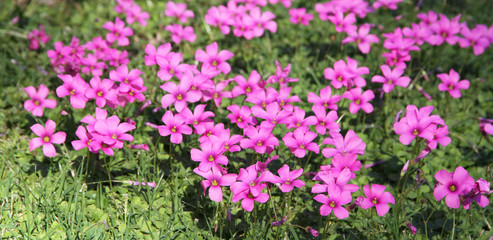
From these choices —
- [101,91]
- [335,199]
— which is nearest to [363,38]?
[335,199]

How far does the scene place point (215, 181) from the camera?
261 centimetres

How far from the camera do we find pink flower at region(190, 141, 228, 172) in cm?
261

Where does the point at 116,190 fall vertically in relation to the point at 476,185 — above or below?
below

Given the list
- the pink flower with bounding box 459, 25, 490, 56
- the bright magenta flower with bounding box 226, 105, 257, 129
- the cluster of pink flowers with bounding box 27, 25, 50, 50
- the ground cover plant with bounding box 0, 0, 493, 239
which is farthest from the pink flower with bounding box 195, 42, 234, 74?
the pink flower with bounding box 459, 25, 490, 56

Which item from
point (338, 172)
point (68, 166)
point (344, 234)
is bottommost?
point (344, 234)

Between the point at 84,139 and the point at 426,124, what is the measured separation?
6.41ft

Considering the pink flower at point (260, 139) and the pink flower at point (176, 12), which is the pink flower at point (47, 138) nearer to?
the pink flower at point (260, 139)

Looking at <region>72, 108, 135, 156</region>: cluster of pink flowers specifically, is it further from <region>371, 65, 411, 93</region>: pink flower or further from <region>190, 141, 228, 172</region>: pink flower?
<region>371, 65, 411, 93</region>: pink flower

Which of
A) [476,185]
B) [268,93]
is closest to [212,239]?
[268,93]

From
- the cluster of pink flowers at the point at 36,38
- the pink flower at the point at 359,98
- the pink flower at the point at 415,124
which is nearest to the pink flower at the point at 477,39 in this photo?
the pink flower at the point at 359,98

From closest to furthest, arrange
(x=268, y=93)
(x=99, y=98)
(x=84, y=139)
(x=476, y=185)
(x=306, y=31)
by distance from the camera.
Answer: (x=476, y=185) < (x=84, y=139) < (x=99, y=98) < (x=268, y=93) < (x=306, y=31)

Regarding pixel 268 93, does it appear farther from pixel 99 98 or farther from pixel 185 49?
pixel 185 49

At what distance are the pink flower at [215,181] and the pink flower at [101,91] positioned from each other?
2.51ft

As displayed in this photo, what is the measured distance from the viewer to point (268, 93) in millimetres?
3105
